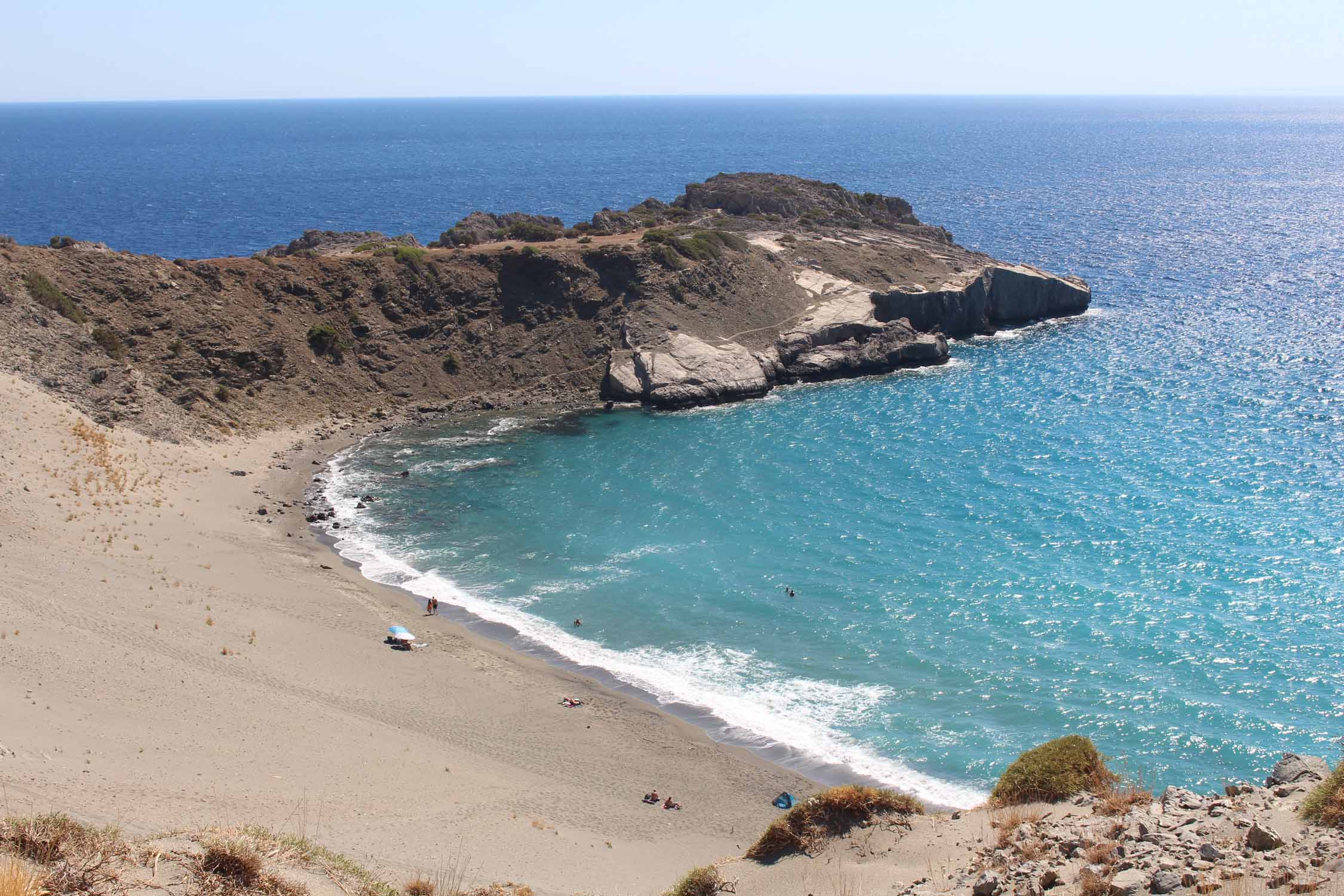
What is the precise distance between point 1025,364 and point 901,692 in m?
52.3

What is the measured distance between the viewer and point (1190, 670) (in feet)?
124

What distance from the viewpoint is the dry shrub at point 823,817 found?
22172 millimetres

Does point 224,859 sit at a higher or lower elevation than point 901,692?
higher

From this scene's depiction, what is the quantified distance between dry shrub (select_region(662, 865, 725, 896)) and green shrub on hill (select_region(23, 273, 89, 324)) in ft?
204

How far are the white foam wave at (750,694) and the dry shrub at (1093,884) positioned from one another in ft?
48.7

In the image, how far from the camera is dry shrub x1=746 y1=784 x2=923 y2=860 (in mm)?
22172

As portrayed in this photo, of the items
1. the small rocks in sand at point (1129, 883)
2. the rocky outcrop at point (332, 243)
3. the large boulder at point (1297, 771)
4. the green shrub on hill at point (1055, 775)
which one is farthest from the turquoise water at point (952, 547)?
the rocky outcrop at point (332, 243)

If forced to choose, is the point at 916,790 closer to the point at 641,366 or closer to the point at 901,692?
the point at 901,692

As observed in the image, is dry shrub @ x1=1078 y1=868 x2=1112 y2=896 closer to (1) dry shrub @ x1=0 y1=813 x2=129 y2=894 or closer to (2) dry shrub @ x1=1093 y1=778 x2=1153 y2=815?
(2) dry shrub @ x1=1093 y1=778 x2=1153 y2=815

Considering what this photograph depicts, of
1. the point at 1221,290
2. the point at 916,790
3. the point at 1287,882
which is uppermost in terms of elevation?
the point at 1221,290

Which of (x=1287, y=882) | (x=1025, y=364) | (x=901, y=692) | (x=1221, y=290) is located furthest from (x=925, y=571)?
(x=1221, y=290)

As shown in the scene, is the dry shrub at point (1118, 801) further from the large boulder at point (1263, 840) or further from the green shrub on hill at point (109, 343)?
the green shrub on hill at point (109, 343)

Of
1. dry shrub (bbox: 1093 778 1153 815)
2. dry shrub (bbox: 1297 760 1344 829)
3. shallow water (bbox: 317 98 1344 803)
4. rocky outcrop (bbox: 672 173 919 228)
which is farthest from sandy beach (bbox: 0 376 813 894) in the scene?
rocky outcrop (bbox: 672 173 919 228)

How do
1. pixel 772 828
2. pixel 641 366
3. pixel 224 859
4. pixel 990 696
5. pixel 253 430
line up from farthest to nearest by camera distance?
pixel 641 366, pixel 253 430, pixel 990 696, pixel 772 828, pixel 224 859
